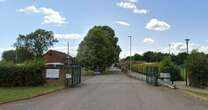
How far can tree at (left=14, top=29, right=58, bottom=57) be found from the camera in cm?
12244

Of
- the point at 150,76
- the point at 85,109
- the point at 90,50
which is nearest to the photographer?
the point at 85,109

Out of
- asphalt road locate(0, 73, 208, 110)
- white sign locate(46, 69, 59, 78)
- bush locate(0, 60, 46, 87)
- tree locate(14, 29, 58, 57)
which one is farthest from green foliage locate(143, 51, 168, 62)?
asphalt road locate(0, 73, 208, 110)

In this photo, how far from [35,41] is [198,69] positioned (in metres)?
92.4

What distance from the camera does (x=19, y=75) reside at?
3478 centimetres

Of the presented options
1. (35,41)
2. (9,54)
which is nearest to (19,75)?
(35,41)

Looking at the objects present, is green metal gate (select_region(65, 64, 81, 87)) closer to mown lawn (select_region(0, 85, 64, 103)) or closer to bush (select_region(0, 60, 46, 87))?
bush (select_region(0, 60, 46, 87))

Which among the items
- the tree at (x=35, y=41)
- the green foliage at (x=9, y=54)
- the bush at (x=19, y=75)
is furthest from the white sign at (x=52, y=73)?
the green foliage at (x=9, y=54)

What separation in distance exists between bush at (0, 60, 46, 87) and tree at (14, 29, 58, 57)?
288ft

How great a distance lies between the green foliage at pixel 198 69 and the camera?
35.6 m

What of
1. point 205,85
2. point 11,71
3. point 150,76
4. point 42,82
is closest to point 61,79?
point 42,82

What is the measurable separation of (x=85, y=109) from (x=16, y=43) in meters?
112

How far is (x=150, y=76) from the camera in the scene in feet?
135

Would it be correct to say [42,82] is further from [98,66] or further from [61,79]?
[98,66]

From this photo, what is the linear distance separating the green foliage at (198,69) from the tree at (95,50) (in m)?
46.6
